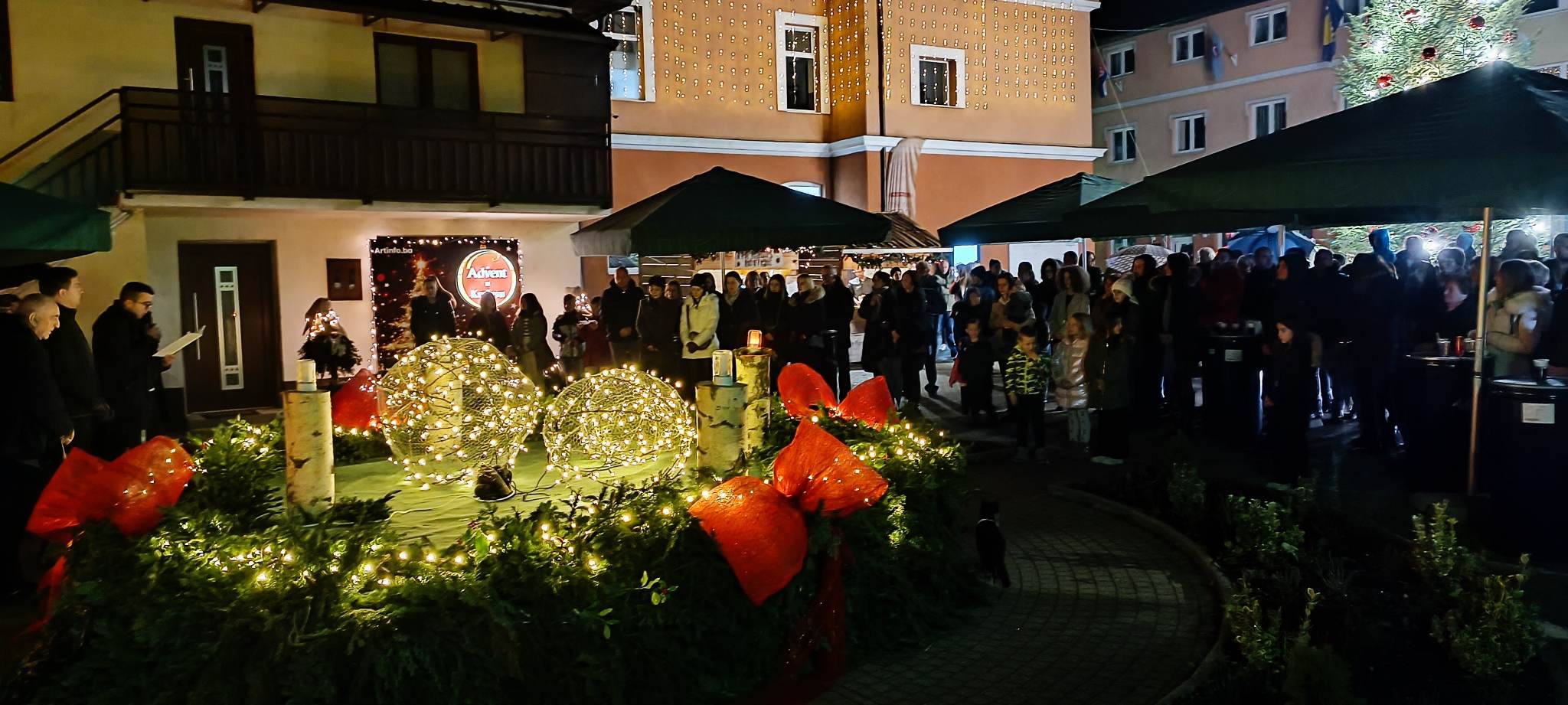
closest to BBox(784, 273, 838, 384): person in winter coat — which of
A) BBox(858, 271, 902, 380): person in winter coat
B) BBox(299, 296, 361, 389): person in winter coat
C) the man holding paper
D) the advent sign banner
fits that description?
BBox(858, 271, 902, 380): person in winter coat

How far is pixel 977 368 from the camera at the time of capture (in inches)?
507

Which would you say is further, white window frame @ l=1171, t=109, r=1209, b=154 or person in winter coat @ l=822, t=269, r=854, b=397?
white window frame @ l=1171, t=109, r=1209, b=154

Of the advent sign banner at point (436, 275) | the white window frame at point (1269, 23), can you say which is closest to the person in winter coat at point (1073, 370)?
the advent sign banner at point (436, 275)

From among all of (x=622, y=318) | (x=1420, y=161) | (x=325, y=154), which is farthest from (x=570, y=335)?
(x=1420, y=161)

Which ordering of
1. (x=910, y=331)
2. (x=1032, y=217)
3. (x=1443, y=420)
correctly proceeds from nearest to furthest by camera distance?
(x=1443, y=420), (x=1032, y=217), (x=910, y=331)

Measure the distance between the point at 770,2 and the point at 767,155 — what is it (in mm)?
3204

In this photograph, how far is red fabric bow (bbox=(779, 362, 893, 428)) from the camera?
283 inches

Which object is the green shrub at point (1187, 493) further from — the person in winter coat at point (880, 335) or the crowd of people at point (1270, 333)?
the person in winter coat at point (880, 335)

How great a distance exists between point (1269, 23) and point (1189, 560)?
30.2 meters

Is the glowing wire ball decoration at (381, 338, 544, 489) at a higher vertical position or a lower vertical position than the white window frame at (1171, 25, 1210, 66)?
lower

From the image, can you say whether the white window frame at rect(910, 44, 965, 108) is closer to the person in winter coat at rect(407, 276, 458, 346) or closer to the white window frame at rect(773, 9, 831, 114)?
the white window frame at rect(773, 9, 831, 114)

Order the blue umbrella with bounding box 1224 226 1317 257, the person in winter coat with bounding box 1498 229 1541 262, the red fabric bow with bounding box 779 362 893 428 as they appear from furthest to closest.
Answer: the blue umbrella with bounding box 1224 226 1317 257 < the person in winter coat with bounding box 1498 229 1541 262 < the red fabric bow with bounding box 779 362 893 428

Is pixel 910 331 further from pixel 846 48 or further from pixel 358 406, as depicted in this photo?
pixel 846 48

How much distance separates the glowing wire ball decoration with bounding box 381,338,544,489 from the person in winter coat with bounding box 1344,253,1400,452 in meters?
8.22
